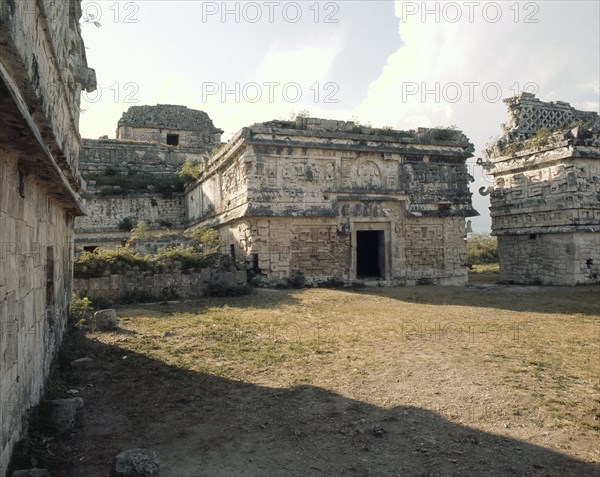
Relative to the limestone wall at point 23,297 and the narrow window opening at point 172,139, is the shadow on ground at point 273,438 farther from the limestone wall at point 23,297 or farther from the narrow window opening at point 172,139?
the narrow window opening at point 172,139

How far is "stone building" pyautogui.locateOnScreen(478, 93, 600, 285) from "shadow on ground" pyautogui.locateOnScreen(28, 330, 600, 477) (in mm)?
12360

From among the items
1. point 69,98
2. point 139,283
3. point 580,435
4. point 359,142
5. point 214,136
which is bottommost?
point 580,435

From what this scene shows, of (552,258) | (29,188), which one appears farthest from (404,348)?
(552,258)

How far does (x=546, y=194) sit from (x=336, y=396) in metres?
13.2

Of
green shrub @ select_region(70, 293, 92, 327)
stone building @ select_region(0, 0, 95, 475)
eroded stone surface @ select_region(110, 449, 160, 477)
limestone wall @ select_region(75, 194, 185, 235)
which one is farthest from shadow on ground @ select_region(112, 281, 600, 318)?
limestone wall @ select_region(75, 194, 185, 235)

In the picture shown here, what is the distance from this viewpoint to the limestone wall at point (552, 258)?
14.2m

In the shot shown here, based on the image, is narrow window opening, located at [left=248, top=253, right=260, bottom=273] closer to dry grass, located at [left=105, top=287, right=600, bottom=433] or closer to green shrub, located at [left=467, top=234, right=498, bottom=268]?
dry grass, located at [left=105, top=287, right=600, bottom=433]

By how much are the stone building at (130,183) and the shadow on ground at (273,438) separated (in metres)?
15.8

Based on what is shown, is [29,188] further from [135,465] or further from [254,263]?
[254,263]

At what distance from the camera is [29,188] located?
4.09 metres

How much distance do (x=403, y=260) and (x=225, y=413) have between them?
1126 cm

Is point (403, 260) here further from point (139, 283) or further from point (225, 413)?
point (225, 413)

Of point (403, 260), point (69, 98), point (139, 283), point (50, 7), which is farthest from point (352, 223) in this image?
point (50, 7)

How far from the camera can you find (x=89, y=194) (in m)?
19.7
